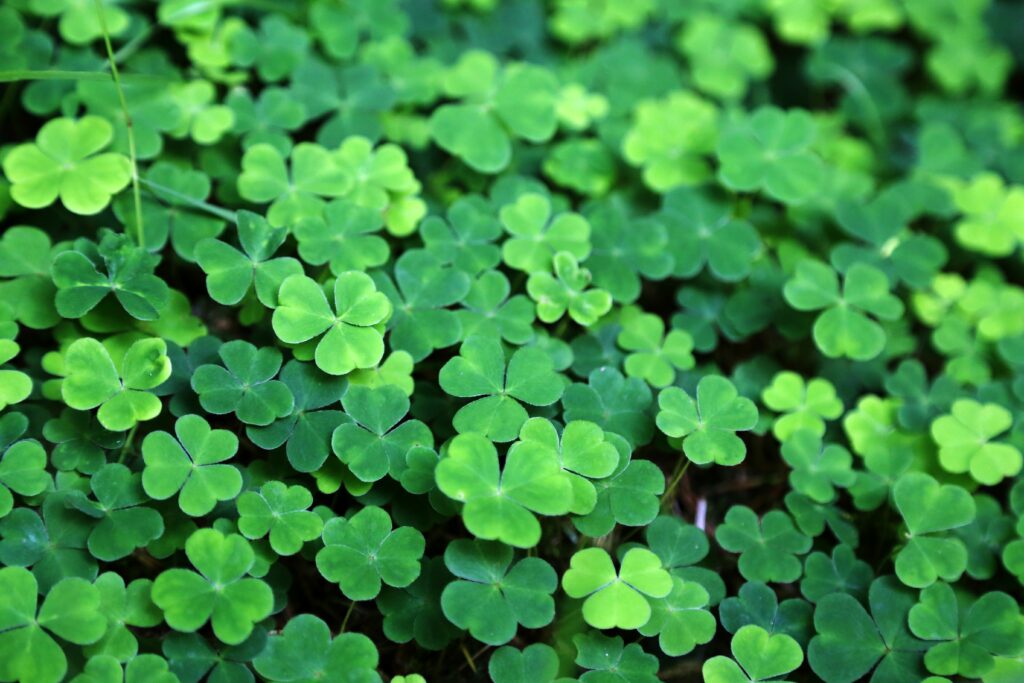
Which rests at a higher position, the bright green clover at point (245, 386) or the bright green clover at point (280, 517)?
the bright green clover at point (245, 386)

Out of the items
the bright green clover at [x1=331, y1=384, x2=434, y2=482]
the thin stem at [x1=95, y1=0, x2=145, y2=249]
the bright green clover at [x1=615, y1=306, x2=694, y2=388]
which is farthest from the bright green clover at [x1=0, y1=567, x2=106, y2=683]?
the bright green clover at [x1=615, y1=306, x2=694, y2=388]

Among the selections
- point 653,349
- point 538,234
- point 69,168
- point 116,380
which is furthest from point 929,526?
point 69,168

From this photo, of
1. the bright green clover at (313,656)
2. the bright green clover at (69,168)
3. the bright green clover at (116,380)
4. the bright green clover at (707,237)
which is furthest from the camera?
the bright green clover at (707,237)

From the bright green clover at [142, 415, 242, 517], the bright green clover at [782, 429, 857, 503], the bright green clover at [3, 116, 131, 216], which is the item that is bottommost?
Result: the bright green clover at [782, 429, 857, 503]

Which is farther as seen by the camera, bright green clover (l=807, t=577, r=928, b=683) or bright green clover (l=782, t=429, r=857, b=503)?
bright green clover (l=782, t=429, r=857, b=503)

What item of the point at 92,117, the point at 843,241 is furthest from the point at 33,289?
the point at 843,241

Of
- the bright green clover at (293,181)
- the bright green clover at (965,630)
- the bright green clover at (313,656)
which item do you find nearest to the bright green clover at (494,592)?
the bright green clover at (313,656)

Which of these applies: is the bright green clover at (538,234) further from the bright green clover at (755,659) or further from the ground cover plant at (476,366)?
the bright green clover at (755,659)

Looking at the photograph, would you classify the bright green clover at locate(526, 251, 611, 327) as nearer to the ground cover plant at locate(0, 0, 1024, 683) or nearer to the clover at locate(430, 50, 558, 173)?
the ground cover plant at locate(0, 0, 1024, 683)
